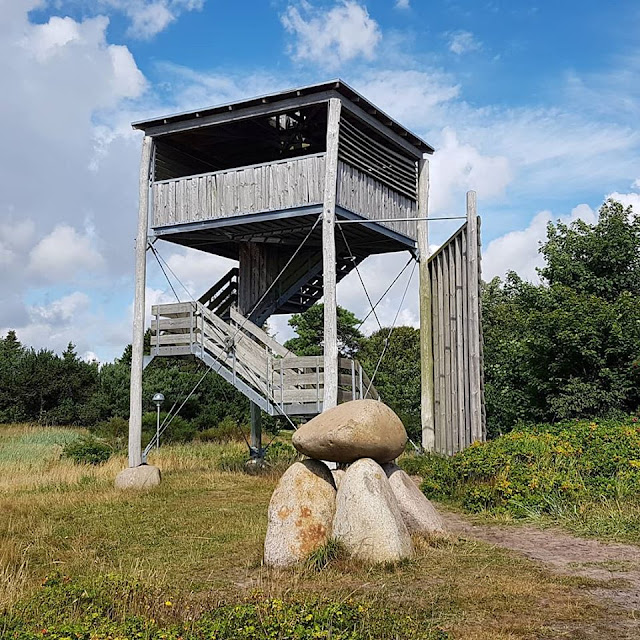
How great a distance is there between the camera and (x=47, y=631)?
232 inches

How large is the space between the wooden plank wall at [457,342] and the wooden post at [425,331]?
0.16 metres

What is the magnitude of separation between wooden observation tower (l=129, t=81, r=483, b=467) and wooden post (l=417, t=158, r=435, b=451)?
1.2 inches

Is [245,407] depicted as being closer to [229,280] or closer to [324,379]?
[229,280]

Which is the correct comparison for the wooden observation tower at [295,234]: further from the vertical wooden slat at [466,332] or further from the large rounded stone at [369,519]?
the large rounded stone at [369,519]

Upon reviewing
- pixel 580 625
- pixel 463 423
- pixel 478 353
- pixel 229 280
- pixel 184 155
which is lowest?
pixel 580 625

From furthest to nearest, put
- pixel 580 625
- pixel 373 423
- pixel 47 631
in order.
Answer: pixel 373 423, pixel 580 625, pixel 47 631

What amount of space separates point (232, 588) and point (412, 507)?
3.09 meters

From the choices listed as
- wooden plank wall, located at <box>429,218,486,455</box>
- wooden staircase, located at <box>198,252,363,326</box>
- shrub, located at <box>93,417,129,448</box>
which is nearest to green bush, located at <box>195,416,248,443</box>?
shrub, located at <box>93,417,129,448</box>

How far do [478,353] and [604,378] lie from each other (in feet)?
20.1

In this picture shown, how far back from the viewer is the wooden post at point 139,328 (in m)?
18.1

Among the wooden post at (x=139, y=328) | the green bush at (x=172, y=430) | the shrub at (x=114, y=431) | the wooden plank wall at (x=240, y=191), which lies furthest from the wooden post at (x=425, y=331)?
the green bush at (x=172, y=430)

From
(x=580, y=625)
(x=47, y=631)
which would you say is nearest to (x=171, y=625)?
(x=47, y=631)

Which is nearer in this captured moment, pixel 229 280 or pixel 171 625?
pixel 171 625

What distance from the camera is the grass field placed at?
6.15 metres
